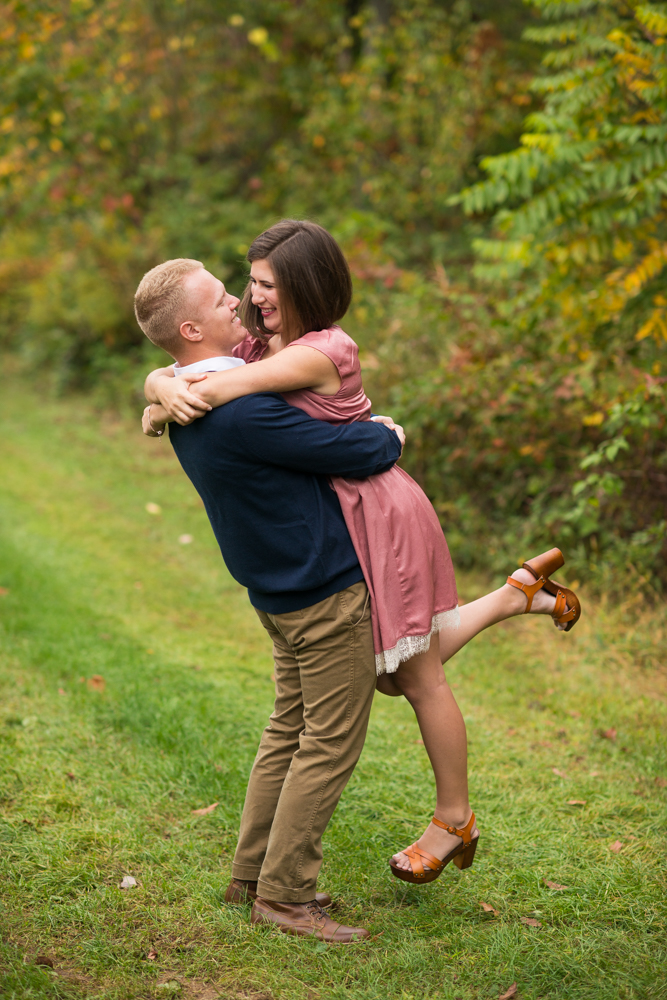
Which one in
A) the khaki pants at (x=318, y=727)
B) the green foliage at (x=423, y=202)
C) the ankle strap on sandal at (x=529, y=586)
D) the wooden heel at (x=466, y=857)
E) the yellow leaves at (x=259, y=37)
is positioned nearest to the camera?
the khaki pants at (x=318, y=727)

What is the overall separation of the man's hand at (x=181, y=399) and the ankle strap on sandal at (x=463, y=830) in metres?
1.51

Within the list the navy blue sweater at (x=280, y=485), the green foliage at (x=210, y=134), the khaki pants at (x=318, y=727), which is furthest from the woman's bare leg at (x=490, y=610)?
the green foliage at (x=210, y=134)

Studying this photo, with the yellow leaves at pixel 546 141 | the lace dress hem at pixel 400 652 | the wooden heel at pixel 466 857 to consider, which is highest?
the yellow leaves at pixel 546 141

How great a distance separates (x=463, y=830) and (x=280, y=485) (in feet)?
4.23

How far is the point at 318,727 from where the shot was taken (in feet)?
8.58

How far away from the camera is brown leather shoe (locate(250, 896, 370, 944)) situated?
8.87 ft

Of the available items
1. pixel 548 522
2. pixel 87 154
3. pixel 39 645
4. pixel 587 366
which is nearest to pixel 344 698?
pixel 39 645

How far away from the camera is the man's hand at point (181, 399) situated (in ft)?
7.82

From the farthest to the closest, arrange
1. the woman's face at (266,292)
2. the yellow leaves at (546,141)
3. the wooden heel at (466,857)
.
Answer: the yellow leaves at (546,141) < the wooden heel at (466,857) < the woman's face at (266,292)

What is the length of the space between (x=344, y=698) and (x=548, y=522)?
3329 millimetres

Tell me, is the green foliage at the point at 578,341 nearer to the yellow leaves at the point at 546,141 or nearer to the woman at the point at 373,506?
the yellow leaves at the point at 546,141

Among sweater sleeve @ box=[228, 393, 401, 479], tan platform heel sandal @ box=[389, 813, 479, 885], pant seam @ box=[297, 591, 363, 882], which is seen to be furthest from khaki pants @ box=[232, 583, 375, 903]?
sweater sleeve @ box=[228, 393, 401, 479]

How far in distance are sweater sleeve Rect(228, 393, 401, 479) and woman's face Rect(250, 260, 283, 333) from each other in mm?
266

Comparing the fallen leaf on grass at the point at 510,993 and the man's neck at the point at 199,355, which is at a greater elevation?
the man's neck at the point at 199,355
